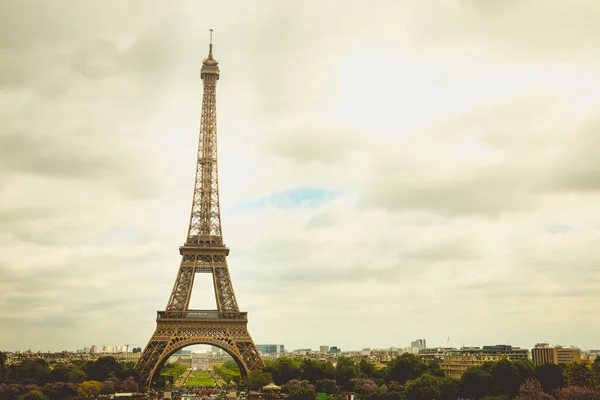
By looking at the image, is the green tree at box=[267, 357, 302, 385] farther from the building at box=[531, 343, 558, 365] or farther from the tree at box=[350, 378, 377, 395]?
the building at box=[531, 343, 558, 365]

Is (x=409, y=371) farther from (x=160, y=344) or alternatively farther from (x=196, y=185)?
(x=196, y=185)

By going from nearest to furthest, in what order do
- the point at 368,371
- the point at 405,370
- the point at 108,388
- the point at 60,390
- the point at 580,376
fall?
the point at 580,376
the point at 60,390
the point at 108,388
the point at 405,370
the point at 368,371

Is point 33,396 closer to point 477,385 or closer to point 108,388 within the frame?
point 108,388

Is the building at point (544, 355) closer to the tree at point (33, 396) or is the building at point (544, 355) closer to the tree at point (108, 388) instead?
the tree at point (108, 388)

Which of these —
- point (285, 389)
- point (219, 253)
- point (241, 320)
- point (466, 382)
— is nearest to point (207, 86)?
point (219, 253)

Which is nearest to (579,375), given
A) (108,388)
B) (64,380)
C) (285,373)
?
(285,373)

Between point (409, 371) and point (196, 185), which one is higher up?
point (196, 185)
